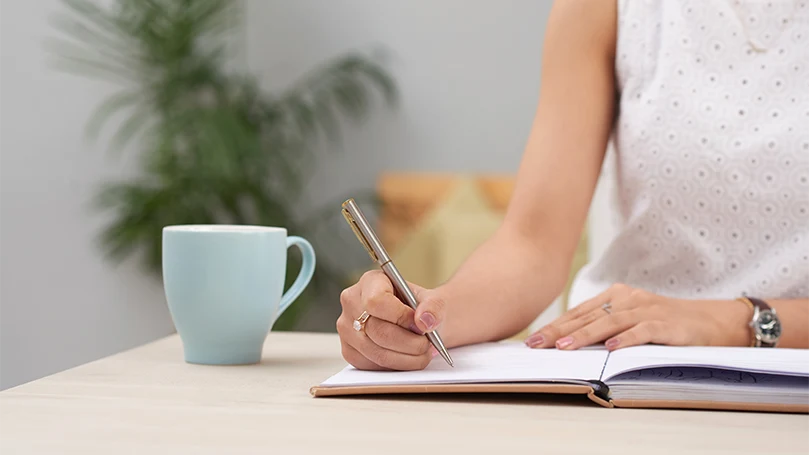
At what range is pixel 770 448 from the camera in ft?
1.60

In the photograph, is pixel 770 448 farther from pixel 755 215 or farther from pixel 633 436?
pixel 755 215

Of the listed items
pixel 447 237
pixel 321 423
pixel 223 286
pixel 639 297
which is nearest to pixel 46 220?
pixel 447 237

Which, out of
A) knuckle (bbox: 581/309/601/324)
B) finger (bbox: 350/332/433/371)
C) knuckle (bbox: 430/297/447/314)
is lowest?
knuckle (bbox: 581/309/601/324)

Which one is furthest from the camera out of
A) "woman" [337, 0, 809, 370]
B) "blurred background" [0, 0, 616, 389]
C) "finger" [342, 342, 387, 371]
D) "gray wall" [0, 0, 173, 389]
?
"blurred background" [0, 0, 616, 389]

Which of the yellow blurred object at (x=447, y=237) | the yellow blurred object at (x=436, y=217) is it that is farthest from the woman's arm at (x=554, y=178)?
the yellow blurred object at (x=447, y=237)

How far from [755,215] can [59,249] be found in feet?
6.14

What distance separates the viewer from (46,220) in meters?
2.33

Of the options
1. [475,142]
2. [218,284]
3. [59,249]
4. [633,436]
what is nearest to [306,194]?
[475,142]

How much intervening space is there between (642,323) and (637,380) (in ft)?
0.59

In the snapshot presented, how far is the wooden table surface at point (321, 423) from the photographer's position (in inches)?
18.9

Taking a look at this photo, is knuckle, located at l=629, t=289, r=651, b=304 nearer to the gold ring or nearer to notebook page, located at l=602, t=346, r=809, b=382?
notebook page, located at l=602, t=346, r=809, b=382

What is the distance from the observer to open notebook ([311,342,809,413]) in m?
0.58

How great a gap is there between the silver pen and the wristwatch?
37 cm

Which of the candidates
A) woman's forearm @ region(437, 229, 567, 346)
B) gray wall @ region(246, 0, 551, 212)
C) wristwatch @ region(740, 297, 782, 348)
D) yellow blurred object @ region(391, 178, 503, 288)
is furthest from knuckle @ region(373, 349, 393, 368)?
gray wall @ region(246, 0, 551, 212)
